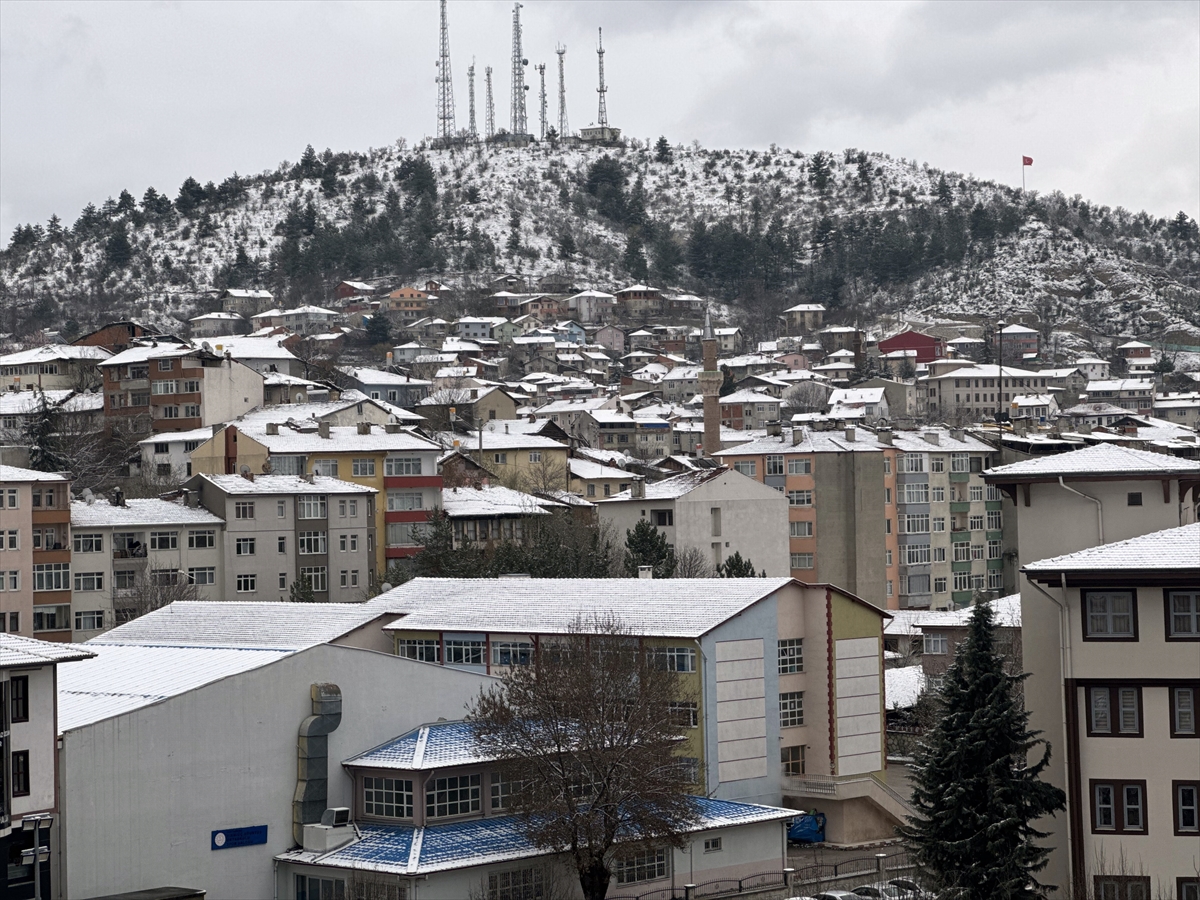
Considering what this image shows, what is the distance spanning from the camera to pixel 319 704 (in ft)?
109

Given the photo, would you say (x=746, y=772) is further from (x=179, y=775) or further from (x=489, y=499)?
(x=489, y=499)

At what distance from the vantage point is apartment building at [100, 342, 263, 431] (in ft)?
270

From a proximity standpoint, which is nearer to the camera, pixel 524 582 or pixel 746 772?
pixel 746 772

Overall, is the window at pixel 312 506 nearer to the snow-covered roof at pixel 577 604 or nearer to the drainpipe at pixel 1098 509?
the snow-covered roof at pixel 577 604

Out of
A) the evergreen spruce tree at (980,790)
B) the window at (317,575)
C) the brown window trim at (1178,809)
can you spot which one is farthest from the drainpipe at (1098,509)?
the window at (317,575)

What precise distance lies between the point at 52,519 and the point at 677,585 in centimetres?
2441

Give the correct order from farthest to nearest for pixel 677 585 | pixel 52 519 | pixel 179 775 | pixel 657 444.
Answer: pixel 657 444
pixel 52 519
pixel 677 585
pixel 179 775

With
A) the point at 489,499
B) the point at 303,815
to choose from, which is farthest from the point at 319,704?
the point at 489,499

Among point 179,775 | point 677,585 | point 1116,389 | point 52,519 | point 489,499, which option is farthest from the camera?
point 1116,389

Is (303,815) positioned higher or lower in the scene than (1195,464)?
lower

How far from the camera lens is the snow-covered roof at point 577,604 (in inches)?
1533

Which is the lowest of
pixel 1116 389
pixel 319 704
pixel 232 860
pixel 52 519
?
pixel 232 860

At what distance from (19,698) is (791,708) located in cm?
1888

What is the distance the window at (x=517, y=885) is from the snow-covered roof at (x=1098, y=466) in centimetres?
1065
